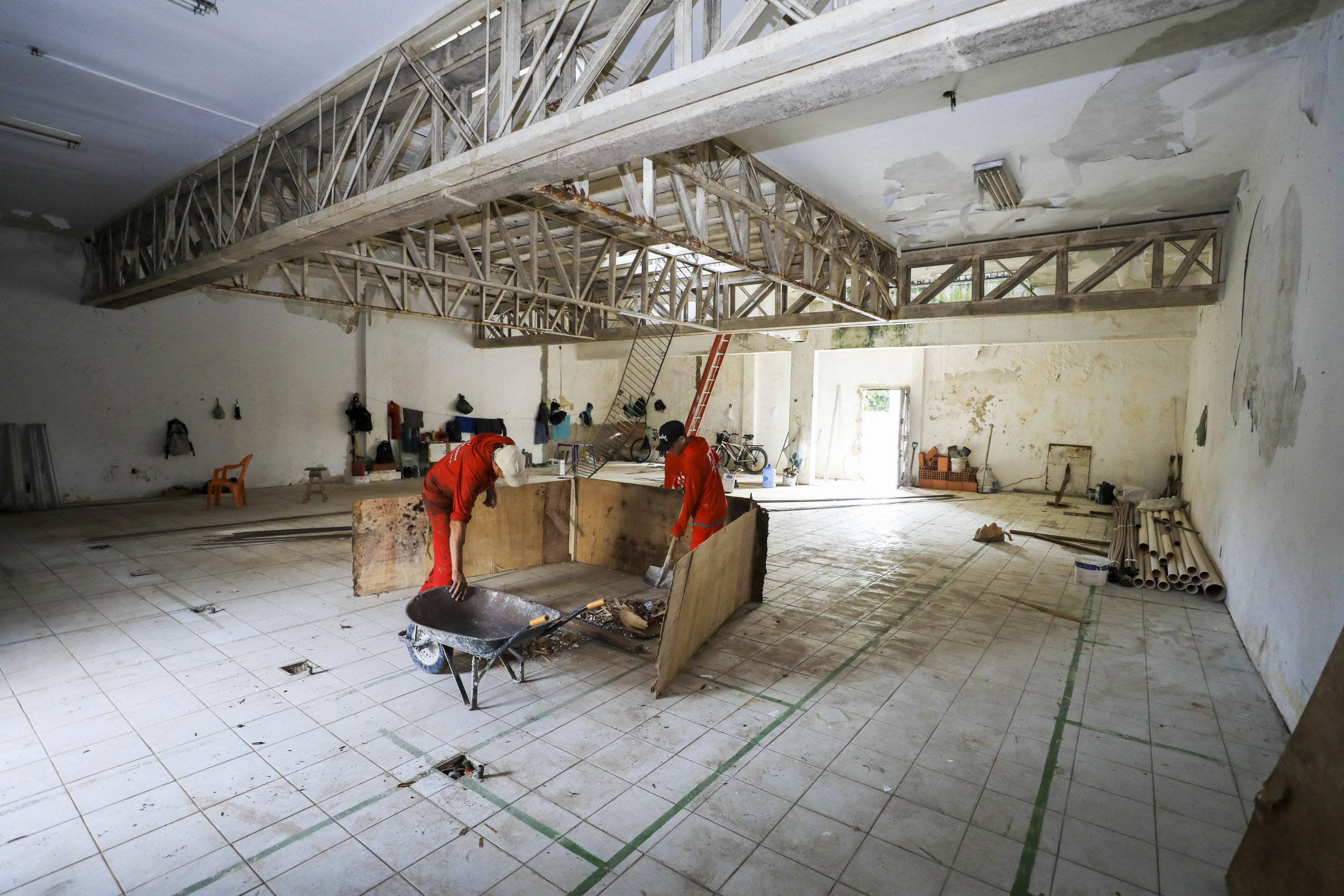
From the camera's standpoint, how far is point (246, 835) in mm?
2793

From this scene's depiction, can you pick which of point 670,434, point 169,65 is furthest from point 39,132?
point 670,434

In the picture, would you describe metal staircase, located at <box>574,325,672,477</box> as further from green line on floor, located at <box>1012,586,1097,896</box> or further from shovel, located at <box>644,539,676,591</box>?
A: green line on floor, located at <box>1012,586,1097,896</box>

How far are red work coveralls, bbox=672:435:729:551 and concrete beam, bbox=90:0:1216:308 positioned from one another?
2.70 m

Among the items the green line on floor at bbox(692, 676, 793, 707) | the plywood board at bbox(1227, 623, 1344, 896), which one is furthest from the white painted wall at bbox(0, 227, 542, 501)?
the plywood board at bbox(1227, 623, 1344, 896)

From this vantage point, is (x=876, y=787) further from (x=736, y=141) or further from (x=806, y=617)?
(x=736, y=141)

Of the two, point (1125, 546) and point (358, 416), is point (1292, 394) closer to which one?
point (1125, 546)

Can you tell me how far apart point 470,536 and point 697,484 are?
2.69 metres

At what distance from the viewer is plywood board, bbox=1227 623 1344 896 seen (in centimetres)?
217

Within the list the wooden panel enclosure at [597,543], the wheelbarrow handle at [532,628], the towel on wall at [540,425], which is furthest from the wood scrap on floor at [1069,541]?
the towel on wall at [540,425]

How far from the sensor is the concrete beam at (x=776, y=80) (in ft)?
7.23

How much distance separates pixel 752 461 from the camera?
58.9ft

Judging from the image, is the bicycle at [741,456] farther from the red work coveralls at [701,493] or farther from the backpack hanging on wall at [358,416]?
the red work coveralls at [701,493]

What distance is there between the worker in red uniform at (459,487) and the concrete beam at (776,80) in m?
1.78

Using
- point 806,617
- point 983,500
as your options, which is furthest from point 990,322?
point 806,617
